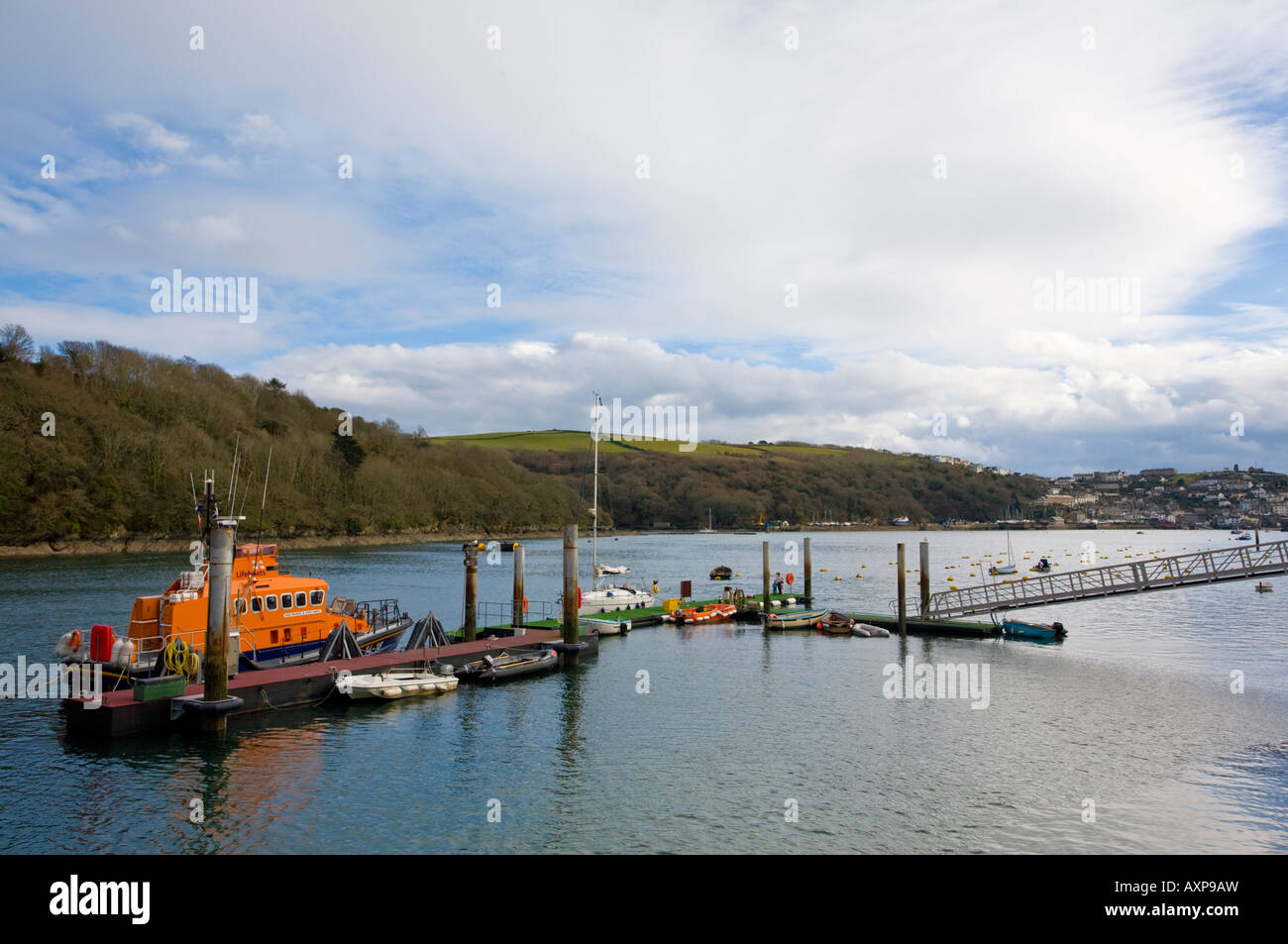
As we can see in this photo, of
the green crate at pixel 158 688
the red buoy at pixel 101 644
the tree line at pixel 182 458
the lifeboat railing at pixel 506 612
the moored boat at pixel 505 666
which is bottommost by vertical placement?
the lifeboat railing at pixel 506 612

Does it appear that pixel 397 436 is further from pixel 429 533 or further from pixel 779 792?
pixel 779 792

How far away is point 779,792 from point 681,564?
89466mm

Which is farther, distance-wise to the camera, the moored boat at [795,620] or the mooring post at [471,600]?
the moored boat at [795,620]

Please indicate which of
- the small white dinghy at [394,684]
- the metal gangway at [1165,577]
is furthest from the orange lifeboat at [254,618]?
the metal gangway at [1165,577]

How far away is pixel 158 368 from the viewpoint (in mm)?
122812

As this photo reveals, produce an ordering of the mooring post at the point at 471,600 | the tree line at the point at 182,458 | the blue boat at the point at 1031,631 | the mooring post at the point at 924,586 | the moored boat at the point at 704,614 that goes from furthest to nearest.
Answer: the tree line at the point at 182,458
the moored boat at the point at 704,614
the mooring post at the point at 924,586
the blue boat at the point at 1031,631
the mooring post at the point at 471,600

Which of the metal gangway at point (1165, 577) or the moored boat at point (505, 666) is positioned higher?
the metal gangway at point (1165, 577)

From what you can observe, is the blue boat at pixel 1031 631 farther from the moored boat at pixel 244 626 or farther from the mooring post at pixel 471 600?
the moored boat at pixel 244 626

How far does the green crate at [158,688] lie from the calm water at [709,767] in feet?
3.66

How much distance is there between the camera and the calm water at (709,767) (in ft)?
52.0

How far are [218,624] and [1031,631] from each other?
37634 millimetres

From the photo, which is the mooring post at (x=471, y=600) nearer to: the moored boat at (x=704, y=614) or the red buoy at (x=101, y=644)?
the red buoy at (x=101, y=644)

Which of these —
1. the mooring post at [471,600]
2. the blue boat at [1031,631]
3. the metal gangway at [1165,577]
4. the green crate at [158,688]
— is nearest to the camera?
the green crate at [158,688]
